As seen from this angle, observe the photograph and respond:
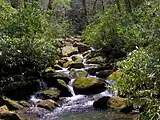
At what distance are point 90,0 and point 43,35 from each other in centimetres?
2892

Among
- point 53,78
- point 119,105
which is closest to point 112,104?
point 119,105

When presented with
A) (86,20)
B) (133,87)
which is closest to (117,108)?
(133,87)

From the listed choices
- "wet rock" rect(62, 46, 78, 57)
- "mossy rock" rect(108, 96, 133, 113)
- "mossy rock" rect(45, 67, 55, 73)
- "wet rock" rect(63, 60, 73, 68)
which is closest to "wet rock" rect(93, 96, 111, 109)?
"mossy rock" rect(108, 96, 133, 113)

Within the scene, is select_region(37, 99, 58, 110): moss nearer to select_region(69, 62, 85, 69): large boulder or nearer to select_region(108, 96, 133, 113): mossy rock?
select_region(108, 96, 133, 113): mossy rock

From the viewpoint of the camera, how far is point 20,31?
16094mm

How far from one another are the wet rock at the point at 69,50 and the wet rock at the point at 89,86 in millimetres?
8066

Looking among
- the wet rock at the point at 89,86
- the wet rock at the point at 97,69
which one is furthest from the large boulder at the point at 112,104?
the wet rock at the point at 97,69

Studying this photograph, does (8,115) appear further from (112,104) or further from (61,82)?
(61,82)

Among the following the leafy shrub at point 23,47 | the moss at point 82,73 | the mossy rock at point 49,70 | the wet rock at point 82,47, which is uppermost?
the leafy shrub at point 23,47

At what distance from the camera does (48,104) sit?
43.7 feet

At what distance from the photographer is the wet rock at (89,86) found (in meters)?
15.4

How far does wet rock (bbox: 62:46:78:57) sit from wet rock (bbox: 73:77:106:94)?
8066 mm

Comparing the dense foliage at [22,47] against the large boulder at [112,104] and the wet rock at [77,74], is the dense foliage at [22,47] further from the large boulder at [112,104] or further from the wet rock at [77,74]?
the large boulder at [112,104]

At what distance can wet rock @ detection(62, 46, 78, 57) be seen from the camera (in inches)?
946
